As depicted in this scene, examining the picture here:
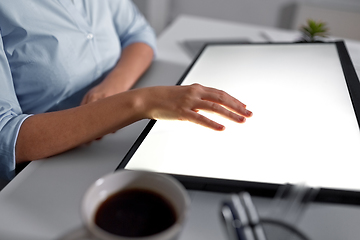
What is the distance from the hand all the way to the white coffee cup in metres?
0.21

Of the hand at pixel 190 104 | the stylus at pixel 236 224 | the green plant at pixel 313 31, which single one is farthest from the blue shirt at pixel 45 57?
the green plant at pixel 313 31

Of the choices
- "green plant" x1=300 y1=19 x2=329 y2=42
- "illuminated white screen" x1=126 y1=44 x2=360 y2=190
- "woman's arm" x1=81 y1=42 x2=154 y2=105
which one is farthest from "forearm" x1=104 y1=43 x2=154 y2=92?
"green plant" x1=300 y1=19 x2=329 y2=42

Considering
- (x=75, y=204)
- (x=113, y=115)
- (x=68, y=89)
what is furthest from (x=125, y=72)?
(x=75, y=204)

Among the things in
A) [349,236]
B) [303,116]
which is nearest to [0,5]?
[303,116]

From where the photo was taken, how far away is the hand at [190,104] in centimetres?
59

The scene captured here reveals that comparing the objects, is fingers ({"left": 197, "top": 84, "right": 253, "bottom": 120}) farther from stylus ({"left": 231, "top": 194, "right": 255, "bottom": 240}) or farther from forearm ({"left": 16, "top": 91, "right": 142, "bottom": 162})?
stylus ({"left": 231, "top": 194, "right": 255, "bottom": 240})

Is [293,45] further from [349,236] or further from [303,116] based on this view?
[349,236]

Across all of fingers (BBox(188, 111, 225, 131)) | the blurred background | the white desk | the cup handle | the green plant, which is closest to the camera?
the cup handle

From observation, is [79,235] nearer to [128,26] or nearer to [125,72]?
[125,72]

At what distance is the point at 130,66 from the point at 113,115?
31 cm

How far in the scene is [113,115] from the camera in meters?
0.61

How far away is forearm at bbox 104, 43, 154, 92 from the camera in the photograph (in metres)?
0.84

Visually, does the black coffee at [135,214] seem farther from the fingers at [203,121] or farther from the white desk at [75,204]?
the fingers at [203,121]

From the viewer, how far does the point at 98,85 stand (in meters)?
0.83
